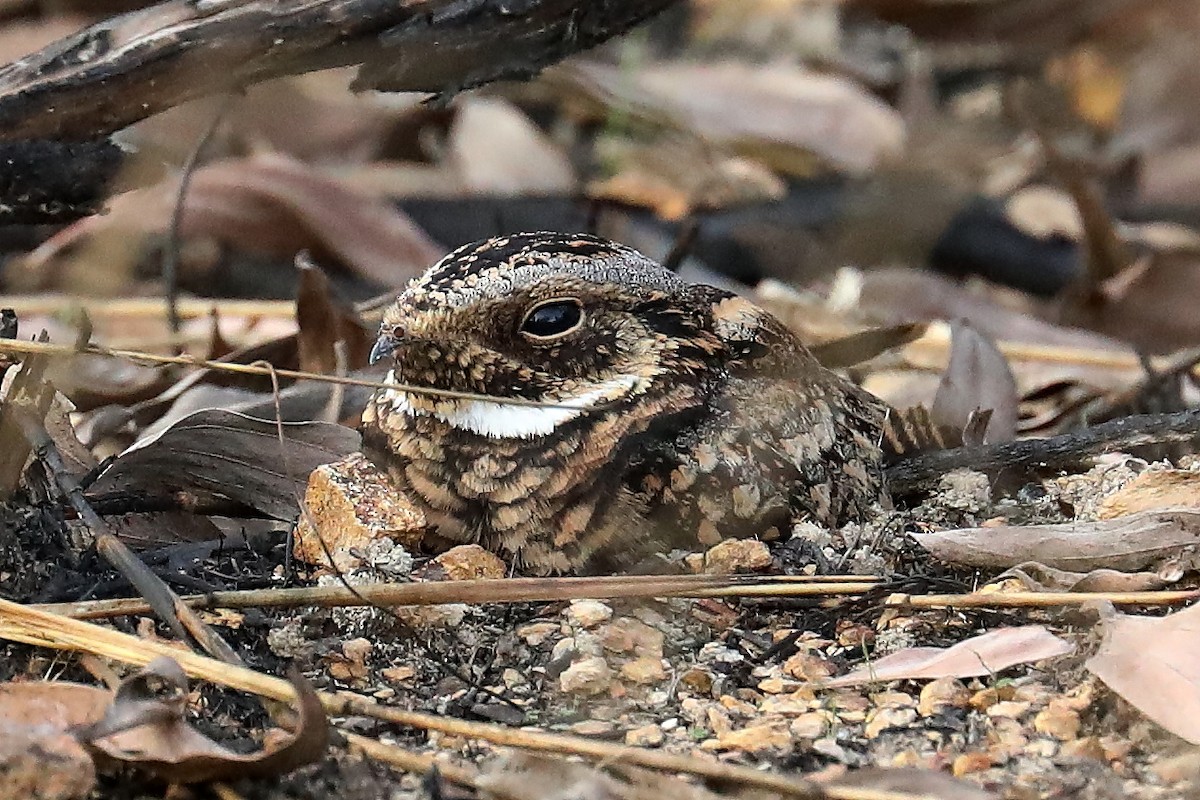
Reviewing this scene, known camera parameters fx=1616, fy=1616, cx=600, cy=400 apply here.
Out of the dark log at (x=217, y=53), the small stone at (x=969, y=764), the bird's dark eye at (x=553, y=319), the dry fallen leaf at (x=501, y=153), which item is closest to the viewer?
the small stone at (x=969, y=764)

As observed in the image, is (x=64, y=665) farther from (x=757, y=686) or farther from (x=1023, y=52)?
(x=1023, y=52)

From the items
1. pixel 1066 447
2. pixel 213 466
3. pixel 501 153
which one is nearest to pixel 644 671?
pixel 213 466

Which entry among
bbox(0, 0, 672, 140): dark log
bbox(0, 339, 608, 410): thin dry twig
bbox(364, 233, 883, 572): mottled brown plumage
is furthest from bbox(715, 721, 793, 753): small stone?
bbox(0, 0, 672, 140): dark log

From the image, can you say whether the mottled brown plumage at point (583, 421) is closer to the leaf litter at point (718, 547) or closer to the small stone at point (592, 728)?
the leaf litter at point (718, 547)

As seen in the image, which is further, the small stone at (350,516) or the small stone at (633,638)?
the small stone at (350,516)

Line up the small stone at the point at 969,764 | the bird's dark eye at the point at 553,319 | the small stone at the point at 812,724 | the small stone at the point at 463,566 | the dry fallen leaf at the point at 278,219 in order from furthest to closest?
the dry fallen leaf at the point at 278,219 < the bird's dark eye at the point at 553,319 < the small stone at the point at 463,566 < the small stone at the point at 812,724 < the small stone at the point at 969,764

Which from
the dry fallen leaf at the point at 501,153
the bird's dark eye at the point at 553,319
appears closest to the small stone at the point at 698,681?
the bird's dark eye at the point at 553,319
